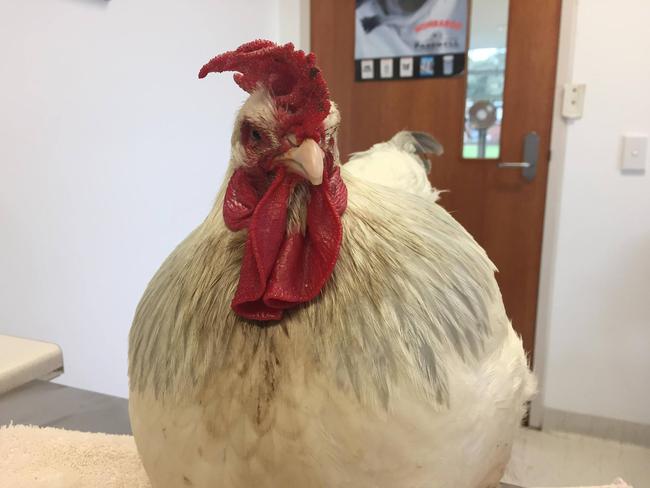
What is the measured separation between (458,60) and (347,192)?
79.8 inches

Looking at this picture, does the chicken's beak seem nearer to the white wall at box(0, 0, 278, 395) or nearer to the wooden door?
the white wall at box(0, 0, 278, 395)

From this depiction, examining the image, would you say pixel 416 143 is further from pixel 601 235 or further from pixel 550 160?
pixel 601 235

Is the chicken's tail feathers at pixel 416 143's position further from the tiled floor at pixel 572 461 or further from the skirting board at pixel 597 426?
the skirting board at pixel 597 426

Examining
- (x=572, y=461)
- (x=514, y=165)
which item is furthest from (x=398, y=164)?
(x=572, y=461)

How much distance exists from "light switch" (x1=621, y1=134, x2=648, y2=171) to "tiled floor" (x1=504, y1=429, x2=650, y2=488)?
3.97 ft

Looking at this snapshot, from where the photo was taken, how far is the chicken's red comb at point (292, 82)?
24.9 inches

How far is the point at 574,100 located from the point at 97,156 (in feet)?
6.02

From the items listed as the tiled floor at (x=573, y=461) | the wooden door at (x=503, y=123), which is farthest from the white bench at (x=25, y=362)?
the wooden door at (x=503, y=123)

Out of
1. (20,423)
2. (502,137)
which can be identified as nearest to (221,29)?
(502,137)

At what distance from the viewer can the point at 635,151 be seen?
7.39 feet

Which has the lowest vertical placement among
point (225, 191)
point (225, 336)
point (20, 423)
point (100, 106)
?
point (20, 423)

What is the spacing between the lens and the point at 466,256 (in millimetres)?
814

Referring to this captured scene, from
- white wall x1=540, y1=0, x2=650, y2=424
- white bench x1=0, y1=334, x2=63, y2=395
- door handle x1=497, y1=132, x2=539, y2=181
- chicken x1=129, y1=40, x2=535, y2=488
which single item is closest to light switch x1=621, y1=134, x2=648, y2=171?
white wall x1=540, y1=0, x2=650, y2=424

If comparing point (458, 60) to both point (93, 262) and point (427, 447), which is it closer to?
point (93, 262)
